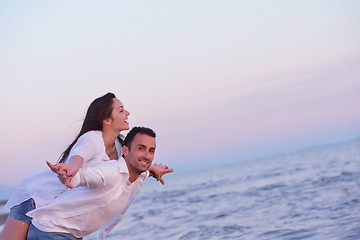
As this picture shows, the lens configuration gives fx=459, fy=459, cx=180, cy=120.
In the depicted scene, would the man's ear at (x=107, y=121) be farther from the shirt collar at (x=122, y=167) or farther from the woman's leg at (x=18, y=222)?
the woman's leg at (x=18, y=222)

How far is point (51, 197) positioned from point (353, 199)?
371 inches

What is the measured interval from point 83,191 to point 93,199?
0.33 feet

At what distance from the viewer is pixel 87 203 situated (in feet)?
12.0

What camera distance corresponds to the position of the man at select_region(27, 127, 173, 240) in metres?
→ 3.55

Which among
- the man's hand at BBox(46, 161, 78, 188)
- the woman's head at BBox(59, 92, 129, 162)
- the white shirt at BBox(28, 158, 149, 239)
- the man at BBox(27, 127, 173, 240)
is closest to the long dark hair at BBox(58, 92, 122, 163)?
the woman's head at BBox(59, 92, 129, 162)

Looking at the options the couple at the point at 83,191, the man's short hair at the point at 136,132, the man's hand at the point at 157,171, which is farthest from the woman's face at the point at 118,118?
the man's hand at the point at 157,171

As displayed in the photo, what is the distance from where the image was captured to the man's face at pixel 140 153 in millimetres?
3904

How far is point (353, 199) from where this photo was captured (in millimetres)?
11453

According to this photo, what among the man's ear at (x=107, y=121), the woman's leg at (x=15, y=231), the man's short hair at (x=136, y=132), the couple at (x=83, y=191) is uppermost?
the man's ear at (x=107, y=121)

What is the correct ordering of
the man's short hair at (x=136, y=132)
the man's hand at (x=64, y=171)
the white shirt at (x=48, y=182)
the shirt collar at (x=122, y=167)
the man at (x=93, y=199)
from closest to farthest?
1. the man's hand at (x=64, y=171)
2. the man at (x=93, y=199)
3. the shirt collar at (x=122, y=167)
4. the white shirt at (x=48, y=182)
5. the man's short hair at (x=136, y=132)

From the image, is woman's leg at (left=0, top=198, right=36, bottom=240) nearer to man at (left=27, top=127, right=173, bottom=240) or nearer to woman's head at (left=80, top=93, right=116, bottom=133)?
man at (left=27, top=127, right=173, bottom=240)

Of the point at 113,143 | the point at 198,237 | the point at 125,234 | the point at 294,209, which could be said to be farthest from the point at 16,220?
the point at 294,209

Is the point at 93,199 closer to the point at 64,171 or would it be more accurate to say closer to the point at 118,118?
the point at 64,171

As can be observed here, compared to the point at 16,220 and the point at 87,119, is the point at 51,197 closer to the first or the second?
the point at 16,220
